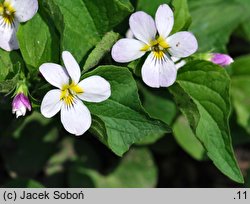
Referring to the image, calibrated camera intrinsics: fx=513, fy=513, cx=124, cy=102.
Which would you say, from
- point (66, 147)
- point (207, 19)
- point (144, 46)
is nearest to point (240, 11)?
point (207, 19)

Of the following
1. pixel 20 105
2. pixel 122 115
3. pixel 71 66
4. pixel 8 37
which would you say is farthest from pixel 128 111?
pixel 8 37

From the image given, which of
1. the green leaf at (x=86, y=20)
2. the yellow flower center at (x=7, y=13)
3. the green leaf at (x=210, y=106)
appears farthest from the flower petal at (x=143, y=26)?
the yellow flower center at (x=7, y=13)

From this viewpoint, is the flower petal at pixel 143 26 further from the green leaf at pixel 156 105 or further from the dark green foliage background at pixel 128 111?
the green leaf at pixel 156 105

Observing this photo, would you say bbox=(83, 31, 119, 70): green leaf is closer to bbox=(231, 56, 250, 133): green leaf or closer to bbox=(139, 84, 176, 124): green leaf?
bbox=(139, 84, 176, 124): green leaf

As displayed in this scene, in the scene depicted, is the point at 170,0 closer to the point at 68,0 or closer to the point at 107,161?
the point at 68,0

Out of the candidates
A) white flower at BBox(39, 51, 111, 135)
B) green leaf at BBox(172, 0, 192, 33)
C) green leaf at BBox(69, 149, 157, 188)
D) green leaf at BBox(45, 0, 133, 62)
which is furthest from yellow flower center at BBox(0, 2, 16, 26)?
green leaf at BBox(69, 149, 157, 188)

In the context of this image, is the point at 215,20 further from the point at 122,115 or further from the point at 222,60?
the point at 122,115
